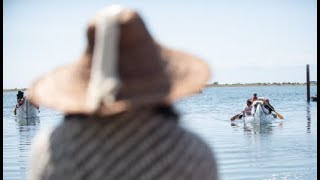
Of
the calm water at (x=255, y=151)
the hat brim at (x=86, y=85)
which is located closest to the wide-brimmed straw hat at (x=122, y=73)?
the hat brim at (x=86, y=85)

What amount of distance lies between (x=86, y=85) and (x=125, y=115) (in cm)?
17

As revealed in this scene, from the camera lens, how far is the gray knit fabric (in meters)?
1.66

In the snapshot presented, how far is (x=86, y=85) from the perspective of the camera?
1.74m

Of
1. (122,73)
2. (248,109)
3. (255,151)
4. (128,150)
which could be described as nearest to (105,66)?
(122,73)

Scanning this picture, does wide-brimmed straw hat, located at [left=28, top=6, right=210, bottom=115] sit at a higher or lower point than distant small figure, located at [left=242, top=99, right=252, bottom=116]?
higher

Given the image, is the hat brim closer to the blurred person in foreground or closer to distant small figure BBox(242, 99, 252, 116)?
the blurred person in foreground

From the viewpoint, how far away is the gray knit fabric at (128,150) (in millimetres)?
1659

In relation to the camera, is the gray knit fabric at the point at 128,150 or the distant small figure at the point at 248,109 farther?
the distant small figure at the point at 248,109

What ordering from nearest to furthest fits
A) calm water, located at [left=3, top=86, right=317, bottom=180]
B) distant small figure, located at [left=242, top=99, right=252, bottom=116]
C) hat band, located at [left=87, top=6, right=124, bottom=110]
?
hat band, located at [left=87, top=6, right=124, bottom=110]
calm water, located at [left=3, top=86, right=317, bottom=180]
distant small figure, located at [left=242, top=99, right=252, bottom=116]

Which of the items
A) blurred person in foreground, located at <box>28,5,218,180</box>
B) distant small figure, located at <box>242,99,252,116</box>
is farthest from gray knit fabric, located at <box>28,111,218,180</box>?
distant small figure, located at <box>242,99,252,116</box>

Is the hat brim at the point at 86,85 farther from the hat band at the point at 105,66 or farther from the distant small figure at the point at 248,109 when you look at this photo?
the distant small figure at the point at 248,109

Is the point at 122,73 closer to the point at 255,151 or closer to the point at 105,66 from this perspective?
the point at 105,66

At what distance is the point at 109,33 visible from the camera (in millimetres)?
1653

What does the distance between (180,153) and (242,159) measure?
12262 millimetres
